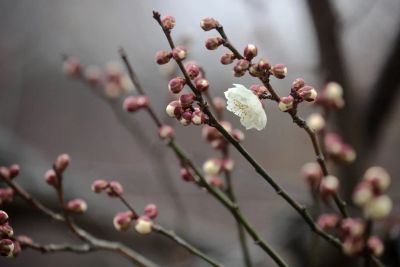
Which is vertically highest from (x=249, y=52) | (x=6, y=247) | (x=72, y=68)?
(x=72, y=68)

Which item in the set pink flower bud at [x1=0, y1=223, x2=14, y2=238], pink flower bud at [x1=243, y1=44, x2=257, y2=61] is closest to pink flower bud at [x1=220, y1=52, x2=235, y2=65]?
pink flower bud at [x1=243, y1=44, x2=257, y2=61]

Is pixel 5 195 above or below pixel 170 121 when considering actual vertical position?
below

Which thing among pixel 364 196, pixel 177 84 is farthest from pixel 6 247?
pixel 364 196

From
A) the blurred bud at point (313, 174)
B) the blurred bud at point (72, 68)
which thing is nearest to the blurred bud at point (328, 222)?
the blurred bud at point (313, 174)

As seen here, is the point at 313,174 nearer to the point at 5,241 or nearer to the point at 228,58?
the point at 228,58

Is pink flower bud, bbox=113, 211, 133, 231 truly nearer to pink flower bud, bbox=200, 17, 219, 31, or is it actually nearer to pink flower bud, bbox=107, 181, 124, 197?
pink flower bud, bbox=107, 181, 124, 197

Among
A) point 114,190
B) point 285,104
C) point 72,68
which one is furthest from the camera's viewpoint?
point 72,68
